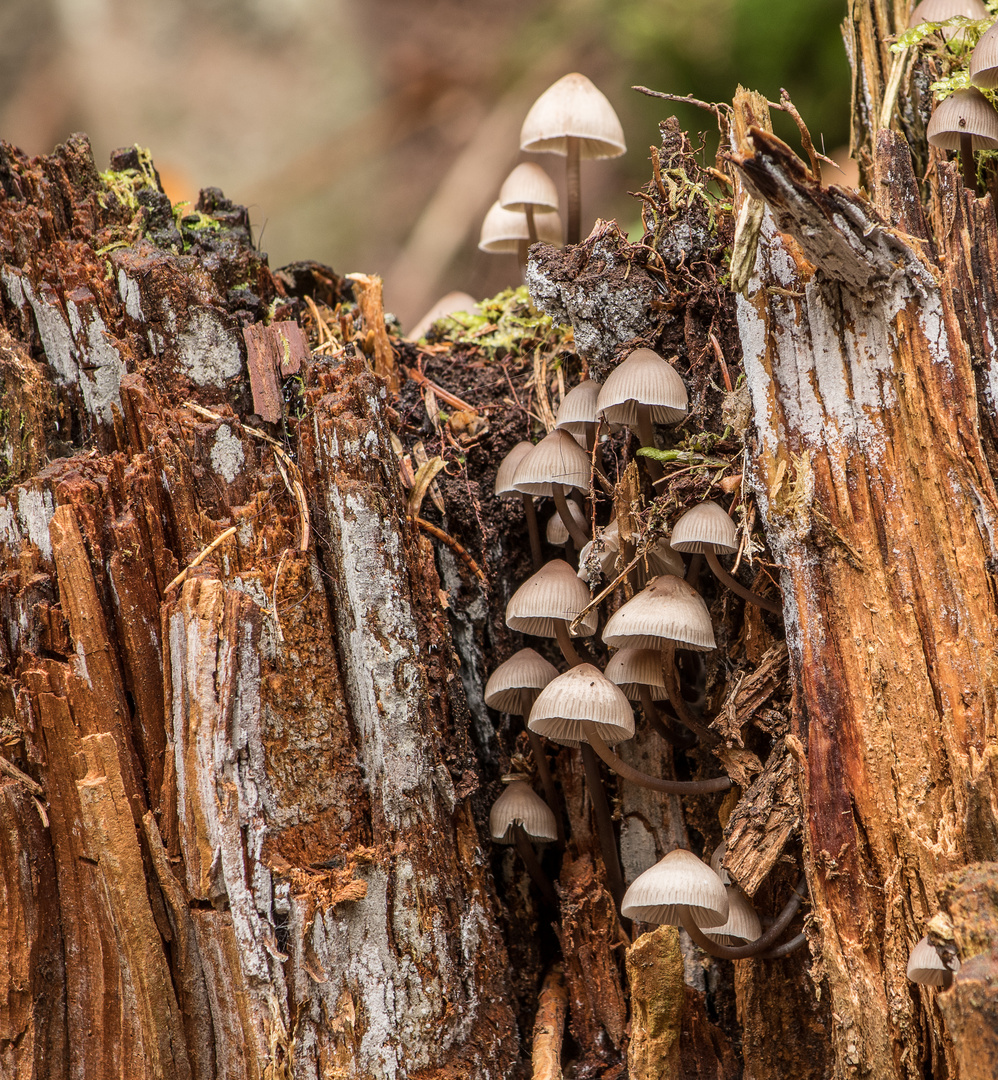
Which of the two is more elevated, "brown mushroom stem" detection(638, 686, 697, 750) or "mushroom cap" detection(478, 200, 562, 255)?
"mushroom cap" detection(478, 200, 562, 255)

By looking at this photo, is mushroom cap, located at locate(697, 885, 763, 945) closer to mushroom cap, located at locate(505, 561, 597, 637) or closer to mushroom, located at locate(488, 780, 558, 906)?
mushroom, located at locate(488, 780, 558, 906)

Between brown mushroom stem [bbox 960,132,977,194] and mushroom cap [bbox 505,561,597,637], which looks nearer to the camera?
mushroom cap [bbox 505,561,597,637]

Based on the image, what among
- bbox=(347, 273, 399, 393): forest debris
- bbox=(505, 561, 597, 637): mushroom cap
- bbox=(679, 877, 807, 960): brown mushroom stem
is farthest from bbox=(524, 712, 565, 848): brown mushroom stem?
bbox=(347, 273, 399, 393): forest debris

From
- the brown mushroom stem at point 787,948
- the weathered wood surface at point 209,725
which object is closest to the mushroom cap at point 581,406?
the weathered wood surface at point 209,725

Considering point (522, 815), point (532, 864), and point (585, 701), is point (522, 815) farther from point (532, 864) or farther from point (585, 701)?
point (585, 701)

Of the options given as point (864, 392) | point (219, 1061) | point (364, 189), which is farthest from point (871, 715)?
point (364, 189)

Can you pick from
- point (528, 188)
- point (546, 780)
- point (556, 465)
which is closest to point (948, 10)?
point (528, 188)
